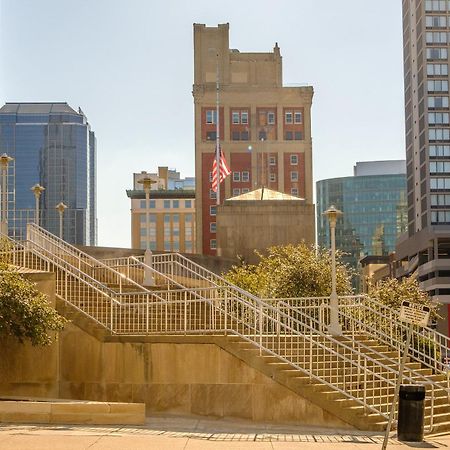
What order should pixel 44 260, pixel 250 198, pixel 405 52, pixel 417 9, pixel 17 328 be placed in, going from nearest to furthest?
pixel 17 328
pixel 44 260
pixel 250 198
pixel 417 9
pixel 405 52

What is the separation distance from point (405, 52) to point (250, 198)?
92.4 m

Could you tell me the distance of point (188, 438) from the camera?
15625 mm

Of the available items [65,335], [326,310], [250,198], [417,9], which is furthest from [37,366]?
[417,9]

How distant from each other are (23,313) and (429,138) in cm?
10915

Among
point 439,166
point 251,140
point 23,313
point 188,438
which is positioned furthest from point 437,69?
point 188,438

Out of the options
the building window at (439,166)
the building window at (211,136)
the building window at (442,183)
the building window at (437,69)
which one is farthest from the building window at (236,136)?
the building window at (437,69)

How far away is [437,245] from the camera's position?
378 ft

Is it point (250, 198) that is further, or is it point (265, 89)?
point (265, 89)

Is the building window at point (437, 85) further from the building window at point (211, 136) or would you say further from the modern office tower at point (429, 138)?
the building window at point (211, 136)

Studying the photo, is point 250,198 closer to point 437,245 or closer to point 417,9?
point 437,245

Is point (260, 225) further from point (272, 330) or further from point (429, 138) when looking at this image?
point (429, 138)

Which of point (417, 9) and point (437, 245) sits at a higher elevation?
point (417, 9)

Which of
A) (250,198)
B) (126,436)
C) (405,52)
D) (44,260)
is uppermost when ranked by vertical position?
(405,52)

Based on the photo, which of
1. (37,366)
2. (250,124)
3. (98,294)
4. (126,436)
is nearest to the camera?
(126,436)
